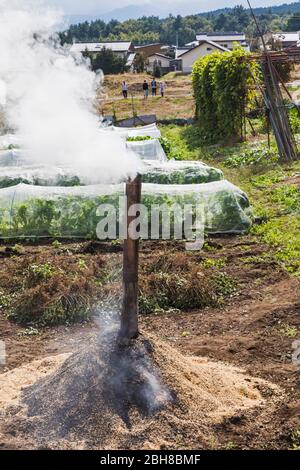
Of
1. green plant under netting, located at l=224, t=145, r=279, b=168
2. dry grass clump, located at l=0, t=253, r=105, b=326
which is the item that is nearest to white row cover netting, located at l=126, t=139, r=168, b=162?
green plant under netting, located at l=224, t=145, r=279, b=168

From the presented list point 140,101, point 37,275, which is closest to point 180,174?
point 37,275

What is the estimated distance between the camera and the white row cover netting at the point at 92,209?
1111 centimetres

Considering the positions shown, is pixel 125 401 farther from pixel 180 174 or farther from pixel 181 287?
pixel 180 174

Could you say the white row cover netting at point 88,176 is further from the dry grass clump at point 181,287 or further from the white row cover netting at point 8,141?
the dry grass clump at point 181,287

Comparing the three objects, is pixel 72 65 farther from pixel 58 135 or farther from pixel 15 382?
pixel 15 382

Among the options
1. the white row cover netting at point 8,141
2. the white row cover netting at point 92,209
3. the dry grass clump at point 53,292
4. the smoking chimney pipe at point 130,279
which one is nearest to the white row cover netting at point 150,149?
Answer: the white row cover netting at point 8,141

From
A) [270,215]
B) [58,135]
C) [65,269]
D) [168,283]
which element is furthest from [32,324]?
[270,215]

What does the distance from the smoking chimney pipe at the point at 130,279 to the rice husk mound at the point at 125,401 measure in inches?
4.9

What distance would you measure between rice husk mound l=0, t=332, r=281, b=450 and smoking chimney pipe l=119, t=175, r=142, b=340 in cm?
13

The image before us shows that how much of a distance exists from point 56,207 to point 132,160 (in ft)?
15.8

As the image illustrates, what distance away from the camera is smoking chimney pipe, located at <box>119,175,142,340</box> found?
601cm

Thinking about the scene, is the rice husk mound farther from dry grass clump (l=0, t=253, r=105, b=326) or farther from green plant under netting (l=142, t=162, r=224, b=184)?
green plant under netting (l=142, t=162, r=224, b=184)

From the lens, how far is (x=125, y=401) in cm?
552

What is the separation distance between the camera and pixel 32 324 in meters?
8.07
